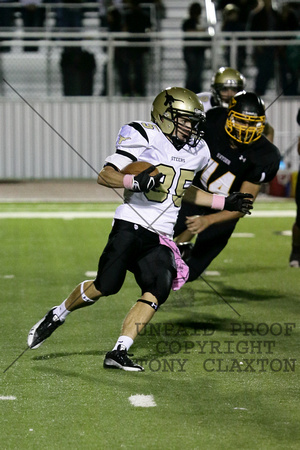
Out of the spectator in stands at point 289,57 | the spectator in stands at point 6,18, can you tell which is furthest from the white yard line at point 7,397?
the spectator in stands at point 6,18

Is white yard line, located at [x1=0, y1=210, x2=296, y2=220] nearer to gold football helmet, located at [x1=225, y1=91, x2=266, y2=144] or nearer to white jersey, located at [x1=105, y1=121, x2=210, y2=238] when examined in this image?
gold football helmet, located at [x1=225, y1=91, x2=266, y2=144]

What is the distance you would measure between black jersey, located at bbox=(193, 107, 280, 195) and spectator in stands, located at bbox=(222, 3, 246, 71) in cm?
915

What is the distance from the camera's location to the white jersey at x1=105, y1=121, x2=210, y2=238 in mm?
4254

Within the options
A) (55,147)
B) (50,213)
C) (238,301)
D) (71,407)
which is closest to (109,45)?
(55,147)

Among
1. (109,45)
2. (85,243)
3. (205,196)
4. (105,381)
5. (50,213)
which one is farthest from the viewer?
(109,45)

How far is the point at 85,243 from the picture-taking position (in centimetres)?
862

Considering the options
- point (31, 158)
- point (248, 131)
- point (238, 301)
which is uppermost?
point (248, 131)

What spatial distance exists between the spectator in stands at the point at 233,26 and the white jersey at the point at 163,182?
1045cm

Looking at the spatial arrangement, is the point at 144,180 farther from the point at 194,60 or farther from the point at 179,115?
the point at 194,60

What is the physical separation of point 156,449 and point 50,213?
8.07 metres

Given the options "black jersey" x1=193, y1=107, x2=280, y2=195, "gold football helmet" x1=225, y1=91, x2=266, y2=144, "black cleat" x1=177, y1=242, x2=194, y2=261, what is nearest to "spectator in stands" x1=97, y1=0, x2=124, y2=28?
"black cleat" x1=177, y1=242, x2=194, y2=261

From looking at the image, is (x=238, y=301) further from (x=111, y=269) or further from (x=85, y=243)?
(x=85, y=243)

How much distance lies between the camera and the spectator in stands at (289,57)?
14.4 metres

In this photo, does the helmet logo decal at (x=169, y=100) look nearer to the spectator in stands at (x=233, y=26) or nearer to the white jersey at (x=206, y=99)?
the white jersey at (x=206, y=99)
